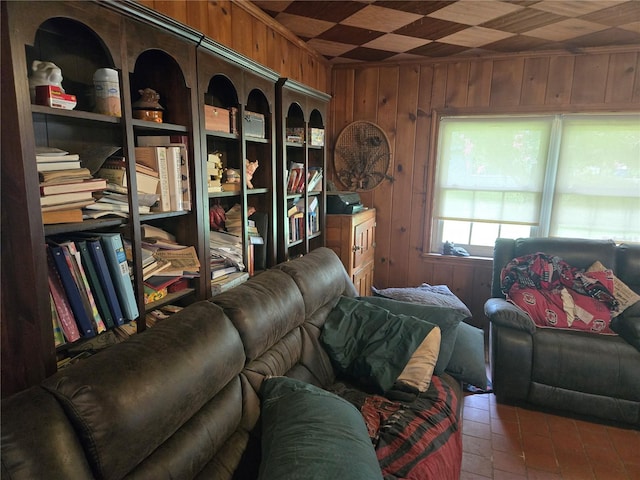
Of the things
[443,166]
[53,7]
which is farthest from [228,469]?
[443,166]

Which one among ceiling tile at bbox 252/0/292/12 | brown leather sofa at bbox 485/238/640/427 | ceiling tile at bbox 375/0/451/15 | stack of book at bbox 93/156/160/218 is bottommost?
brown leather sofa at bbox 485/238/640/427

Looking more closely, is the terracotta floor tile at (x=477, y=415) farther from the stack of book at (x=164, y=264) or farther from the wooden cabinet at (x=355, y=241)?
the stack of book at (x=164, y=264)

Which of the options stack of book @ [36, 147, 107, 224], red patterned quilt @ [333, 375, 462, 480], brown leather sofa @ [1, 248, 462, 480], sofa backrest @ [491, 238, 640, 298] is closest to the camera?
brown leather sofa @ [1, 248, 462, 480]

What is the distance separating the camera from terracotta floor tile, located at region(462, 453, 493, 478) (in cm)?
193

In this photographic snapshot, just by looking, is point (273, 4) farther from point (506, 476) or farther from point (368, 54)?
point (506, 476)

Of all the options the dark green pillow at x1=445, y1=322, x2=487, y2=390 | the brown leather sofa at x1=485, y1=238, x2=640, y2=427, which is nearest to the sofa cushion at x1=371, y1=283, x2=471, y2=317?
the brown leather sofa at x1=485, y1=238, x2=640, y2=427

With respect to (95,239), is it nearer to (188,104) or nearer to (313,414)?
(188,104)

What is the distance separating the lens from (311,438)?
1156 mm

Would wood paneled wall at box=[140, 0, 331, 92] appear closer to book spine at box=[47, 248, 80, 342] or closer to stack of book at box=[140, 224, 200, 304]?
stack of book at box=[140, 224, 200, 304]

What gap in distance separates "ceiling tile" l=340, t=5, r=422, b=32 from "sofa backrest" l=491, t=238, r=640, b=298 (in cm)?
174

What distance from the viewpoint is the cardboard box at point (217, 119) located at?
170cm

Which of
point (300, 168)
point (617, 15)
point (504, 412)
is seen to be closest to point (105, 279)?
point (300, 168)

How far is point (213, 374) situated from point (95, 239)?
569mm

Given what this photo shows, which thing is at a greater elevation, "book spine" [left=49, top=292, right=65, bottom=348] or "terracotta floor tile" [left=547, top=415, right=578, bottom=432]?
"book spine" [left=49, top=292, right=65, bottom=348]
